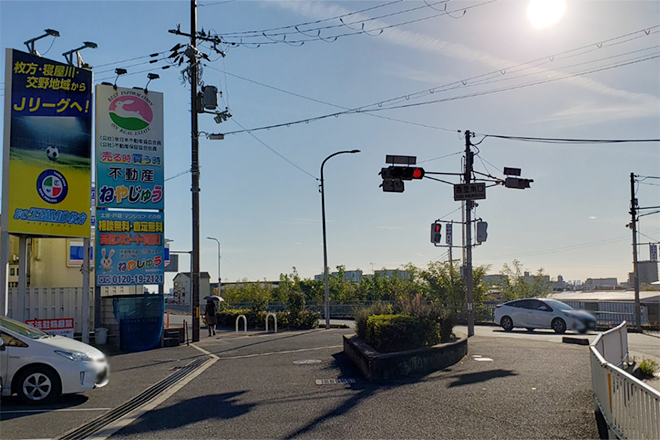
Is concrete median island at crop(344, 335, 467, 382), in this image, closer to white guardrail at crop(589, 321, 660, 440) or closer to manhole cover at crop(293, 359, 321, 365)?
manhole cover at crop(293, 359, 321, 365)

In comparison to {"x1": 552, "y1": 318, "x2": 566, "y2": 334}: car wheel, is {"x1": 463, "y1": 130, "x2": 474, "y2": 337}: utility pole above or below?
above

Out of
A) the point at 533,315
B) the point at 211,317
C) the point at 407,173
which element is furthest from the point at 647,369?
the point at 211,317

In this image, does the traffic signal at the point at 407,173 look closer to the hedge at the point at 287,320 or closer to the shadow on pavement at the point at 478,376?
the shadow on pavement at the point at 478,376

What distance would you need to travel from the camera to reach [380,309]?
15570 millimetres

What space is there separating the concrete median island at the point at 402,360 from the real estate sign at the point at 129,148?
9.18 metres

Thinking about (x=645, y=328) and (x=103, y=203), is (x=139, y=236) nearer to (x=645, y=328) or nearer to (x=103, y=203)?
(x=103, y=203)

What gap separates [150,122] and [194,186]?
2.64 metres

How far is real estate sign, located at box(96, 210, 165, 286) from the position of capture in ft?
59.7

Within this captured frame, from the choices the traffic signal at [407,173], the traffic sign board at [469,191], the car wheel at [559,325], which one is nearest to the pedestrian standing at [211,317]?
the traffic signal at [407,173]

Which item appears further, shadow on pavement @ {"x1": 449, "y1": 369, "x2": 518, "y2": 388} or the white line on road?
shadow on pavement @ {"x1": 449, "y1": 369, "x2": 518, "y2": 388}

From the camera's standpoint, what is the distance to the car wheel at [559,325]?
23.7 metres

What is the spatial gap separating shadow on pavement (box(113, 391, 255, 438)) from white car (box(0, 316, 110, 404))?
1600 millimetres

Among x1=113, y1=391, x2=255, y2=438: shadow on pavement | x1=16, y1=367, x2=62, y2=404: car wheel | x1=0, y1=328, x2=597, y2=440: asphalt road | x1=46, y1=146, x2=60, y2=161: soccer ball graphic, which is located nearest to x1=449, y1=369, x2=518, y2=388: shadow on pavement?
x1=0, y1=328, x2=597, y2=440: asphalt road

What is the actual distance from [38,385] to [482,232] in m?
17.6
